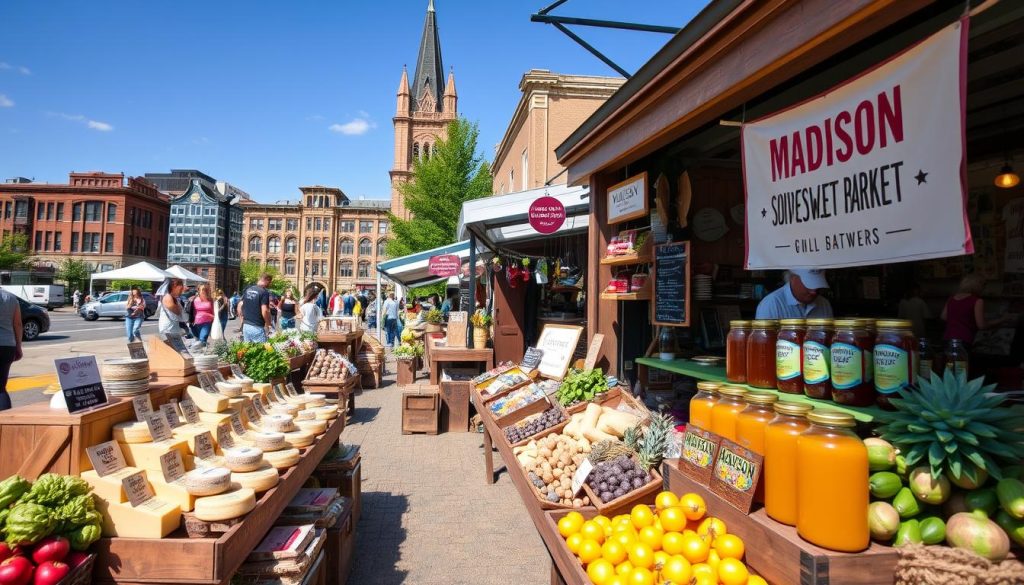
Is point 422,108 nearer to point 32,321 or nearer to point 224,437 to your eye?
point 32,321

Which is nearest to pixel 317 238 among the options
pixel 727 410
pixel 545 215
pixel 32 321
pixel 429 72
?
pixel 429 72

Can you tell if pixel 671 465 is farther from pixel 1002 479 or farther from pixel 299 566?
pixel 299 566

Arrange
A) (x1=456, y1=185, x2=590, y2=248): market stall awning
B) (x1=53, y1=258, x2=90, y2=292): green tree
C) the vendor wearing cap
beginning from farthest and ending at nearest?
(x1=53, y1=258, x2=90, y2=292): green tree
(x1=456, y1=185, x2=590, y2=248): market stall awning
the vendor wearing cap

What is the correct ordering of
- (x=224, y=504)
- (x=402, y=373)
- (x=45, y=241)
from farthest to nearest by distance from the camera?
1. (x=45, y=241)
2. (x=402, y=373)
3. (x=224, y=504)

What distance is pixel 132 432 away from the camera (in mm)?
2465

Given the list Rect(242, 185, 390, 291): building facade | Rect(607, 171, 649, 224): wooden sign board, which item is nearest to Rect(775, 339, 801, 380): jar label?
Rect(607, 171, 649, 224): wooden sign board

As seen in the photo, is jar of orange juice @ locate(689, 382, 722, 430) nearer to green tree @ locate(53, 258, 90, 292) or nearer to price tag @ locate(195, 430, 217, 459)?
price tag @ locate(195, 430, 217, 459)

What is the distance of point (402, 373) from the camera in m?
10.3

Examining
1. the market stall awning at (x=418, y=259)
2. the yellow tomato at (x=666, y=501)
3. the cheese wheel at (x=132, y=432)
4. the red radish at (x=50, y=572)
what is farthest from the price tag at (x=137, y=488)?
the market stall awning at (x=418, y=259)

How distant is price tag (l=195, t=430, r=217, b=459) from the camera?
2716mm

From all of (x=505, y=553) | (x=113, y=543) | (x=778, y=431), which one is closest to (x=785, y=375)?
(x=778, y=431)

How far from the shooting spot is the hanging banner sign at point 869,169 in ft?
5.88

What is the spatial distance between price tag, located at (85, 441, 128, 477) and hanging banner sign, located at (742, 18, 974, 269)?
3.26 meters

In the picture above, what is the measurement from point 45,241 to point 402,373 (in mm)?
69605
